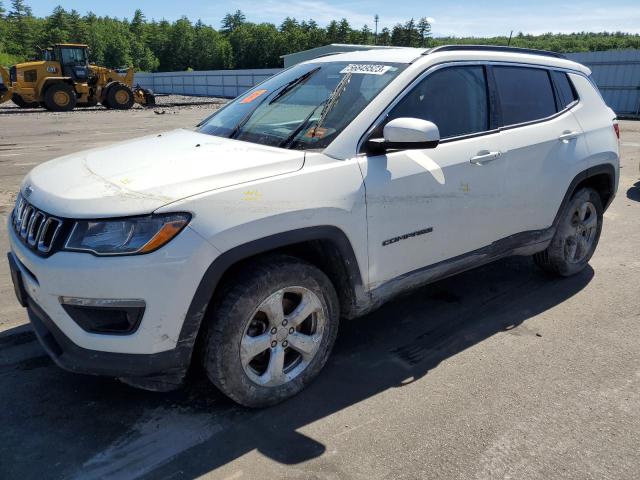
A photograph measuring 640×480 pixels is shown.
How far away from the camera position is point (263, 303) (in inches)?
102

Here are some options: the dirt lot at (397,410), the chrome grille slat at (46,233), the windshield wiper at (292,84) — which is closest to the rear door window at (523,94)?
the windshield wiper at (292,84)

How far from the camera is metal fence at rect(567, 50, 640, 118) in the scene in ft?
78.9

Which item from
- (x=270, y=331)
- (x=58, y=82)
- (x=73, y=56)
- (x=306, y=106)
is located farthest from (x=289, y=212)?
(x=73, y=56)

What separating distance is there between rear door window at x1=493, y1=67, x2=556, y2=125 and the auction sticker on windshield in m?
0.96

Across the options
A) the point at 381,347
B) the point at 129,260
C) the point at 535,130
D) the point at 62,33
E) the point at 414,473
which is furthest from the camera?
the point at 62,33

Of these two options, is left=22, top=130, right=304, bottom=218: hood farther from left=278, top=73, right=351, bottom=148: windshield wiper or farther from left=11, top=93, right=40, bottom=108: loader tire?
left=11, top=93, right=40, bottom=108: loader tire

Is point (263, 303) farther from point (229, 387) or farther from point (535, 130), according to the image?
point (535, 130)

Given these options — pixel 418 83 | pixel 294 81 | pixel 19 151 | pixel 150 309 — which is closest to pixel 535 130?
pixel 418 83

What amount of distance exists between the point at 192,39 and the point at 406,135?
113840 mm

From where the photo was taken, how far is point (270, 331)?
105 inches

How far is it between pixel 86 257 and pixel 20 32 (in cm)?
10680

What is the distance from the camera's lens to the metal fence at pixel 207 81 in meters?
37.5

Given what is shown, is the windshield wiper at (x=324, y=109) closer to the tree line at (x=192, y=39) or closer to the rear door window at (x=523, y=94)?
the rear door window at (x=523, y=94)

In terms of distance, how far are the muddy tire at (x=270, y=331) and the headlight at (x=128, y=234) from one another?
1.45 ft
